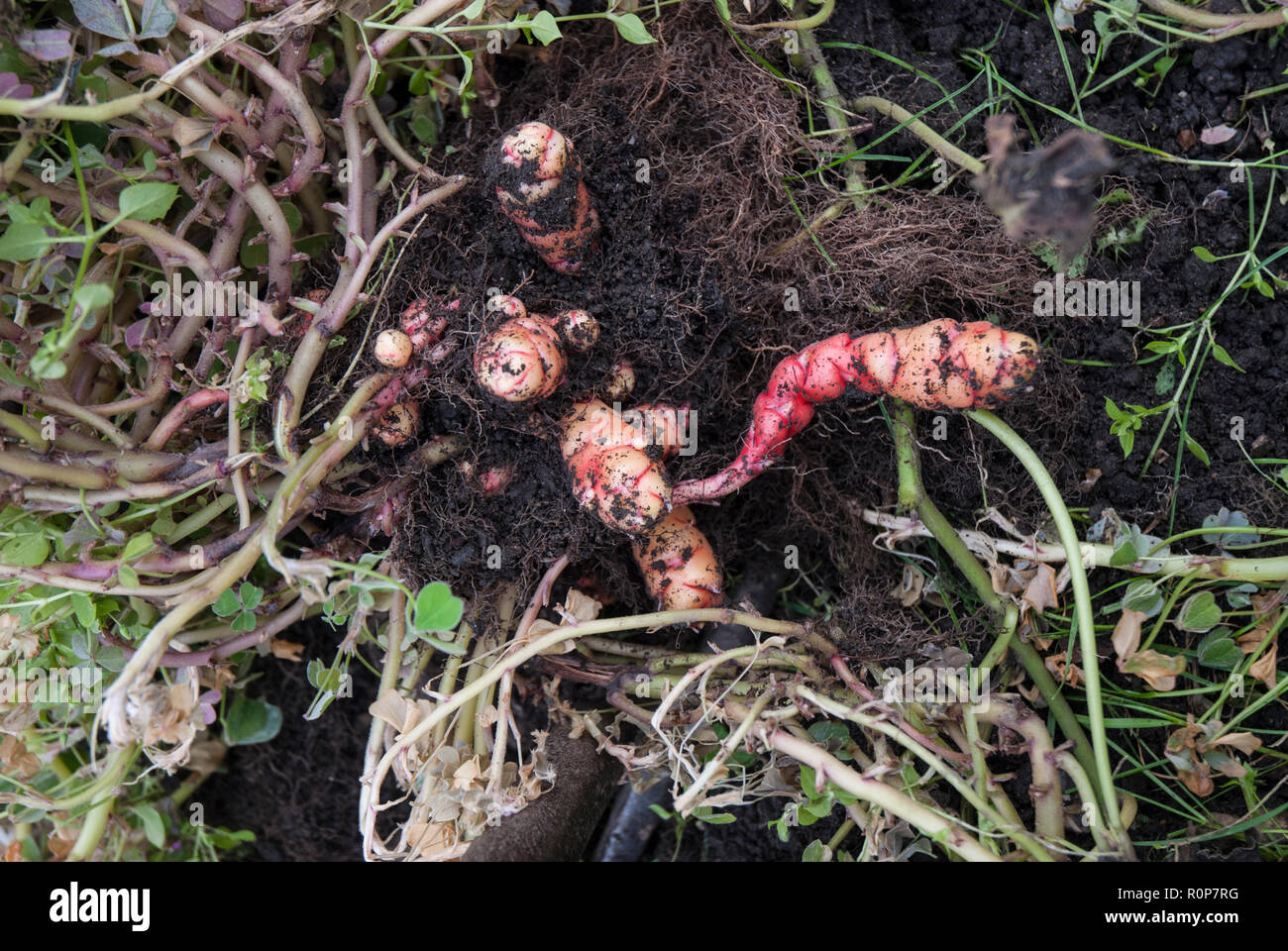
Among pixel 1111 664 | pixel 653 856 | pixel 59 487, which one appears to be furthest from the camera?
pixel 653 856

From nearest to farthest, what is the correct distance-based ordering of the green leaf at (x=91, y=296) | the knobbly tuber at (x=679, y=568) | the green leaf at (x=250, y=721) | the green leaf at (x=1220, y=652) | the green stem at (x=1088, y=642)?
the green leaf at (x=91, y=296), the green stem at (x=1088, y=642), the green leaf at (x=1220, y=652), the knobbly tuber at (x=679, y=568), the green leaf at (x=250, y=721)

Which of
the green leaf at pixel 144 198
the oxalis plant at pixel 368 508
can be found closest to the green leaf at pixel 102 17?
the oxalis plant at pixel 368 508

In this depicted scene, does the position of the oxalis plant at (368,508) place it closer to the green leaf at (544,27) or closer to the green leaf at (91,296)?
the green leaf at (544,27)

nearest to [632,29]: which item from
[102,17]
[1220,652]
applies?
[102,17]

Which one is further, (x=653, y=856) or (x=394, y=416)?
(x=653, y=856)

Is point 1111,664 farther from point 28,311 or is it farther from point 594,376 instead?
point 28,311

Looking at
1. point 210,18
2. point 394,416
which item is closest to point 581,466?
point 394,416

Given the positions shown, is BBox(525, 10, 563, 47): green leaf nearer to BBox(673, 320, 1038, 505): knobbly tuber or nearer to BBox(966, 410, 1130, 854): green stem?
BBox(673, 320, 1038, 505): knobbly tuber
